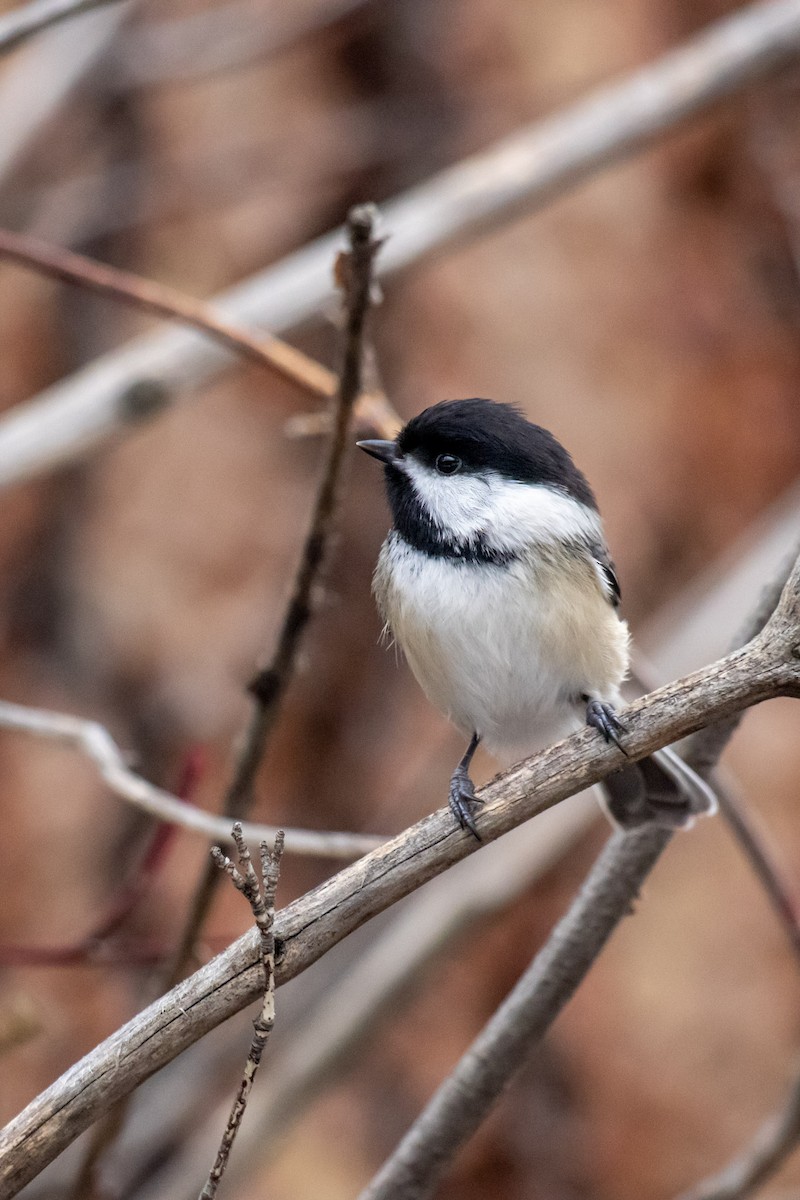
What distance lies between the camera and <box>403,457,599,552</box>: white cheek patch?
83.7 inches

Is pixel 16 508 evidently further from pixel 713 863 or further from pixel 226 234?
pixel 713 863

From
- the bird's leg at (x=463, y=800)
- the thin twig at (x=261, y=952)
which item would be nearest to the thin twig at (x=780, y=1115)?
the bird's leg at (x=463, y=800)

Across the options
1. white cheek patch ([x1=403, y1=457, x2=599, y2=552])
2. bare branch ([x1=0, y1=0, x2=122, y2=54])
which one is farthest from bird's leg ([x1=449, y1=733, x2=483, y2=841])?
bare branch ([x1=0, y1=0, x2=122, y2=54])

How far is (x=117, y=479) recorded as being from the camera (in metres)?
4.23

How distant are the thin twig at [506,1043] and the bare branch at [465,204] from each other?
5.02 ft

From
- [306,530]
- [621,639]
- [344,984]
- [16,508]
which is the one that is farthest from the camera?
[16,508]

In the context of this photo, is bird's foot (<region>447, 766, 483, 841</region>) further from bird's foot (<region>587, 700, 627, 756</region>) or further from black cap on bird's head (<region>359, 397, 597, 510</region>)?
black cap on bird's head (<region>359, 397, 597, 510</region>)

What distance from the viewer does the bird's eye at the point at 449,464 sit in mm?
2168

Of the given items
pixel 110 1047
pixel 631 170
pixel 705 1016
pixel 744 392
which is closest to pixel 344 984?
pixel 705 1016

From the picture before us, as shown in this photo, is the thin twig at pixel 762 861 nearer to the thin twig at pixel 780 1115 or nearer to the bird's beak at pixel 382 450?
the thin twig at pixel 780 1115

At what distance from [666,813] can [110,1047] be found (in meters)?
1.14

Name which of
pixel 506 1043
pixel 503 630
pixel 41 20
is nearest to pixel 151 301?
pixel 41 20

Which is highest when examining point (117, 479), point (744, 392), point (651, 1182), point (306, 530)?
point (117, 479)

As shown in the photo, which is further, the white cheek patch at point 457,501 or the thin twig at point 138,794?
the white cheek patch at point 457,501
